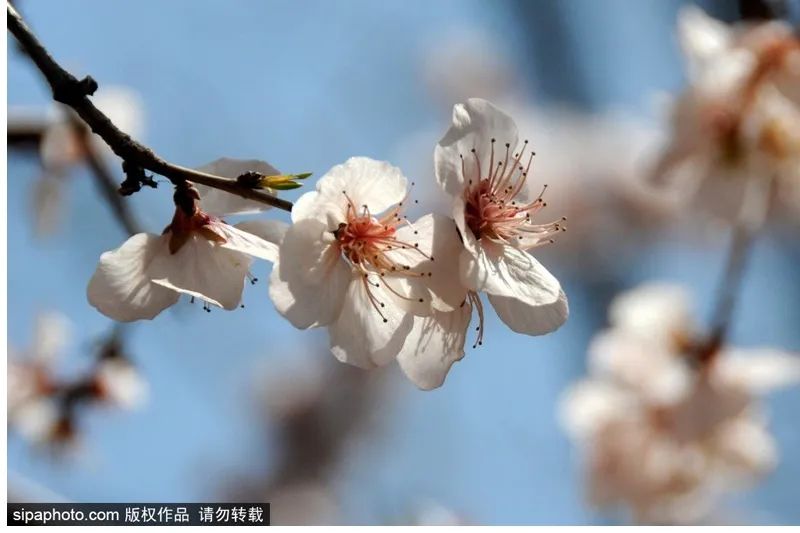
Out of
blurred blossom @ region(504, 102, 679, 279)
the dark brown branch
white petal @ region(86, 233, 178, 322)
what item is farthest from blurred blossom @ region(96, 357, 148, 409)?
blurred blossom @ region(504, 102, 679, 279)

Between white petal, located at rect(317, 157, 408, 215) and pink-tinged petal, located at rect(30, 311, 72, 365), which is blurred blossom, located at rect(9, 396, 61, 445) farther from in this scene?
white petal, located at rect(317, 157, 408, 215)

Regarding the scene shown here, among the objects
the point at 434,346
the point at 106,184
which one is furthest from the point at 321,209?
the point at 106,184

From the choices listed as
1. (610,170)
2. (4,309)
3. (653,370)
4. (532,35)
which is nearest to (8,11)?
(4,309)

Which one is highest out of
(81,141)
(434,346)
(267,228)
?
(81,141)

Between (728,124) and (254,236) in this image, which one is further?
(728,124)

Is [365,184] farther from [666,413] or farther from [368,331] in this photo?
[666,413]

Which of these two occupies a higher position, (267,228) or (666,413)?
(666,413)

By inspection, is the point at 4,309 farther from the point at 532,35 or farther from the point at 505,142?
the point at 532,35

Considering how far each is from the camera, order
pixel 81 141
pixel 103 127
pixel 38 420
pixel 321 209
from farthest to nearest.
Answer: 1. pixel 38 420
2. pixel 81 141
3. pixel 321 209
4. pixel 103 127
